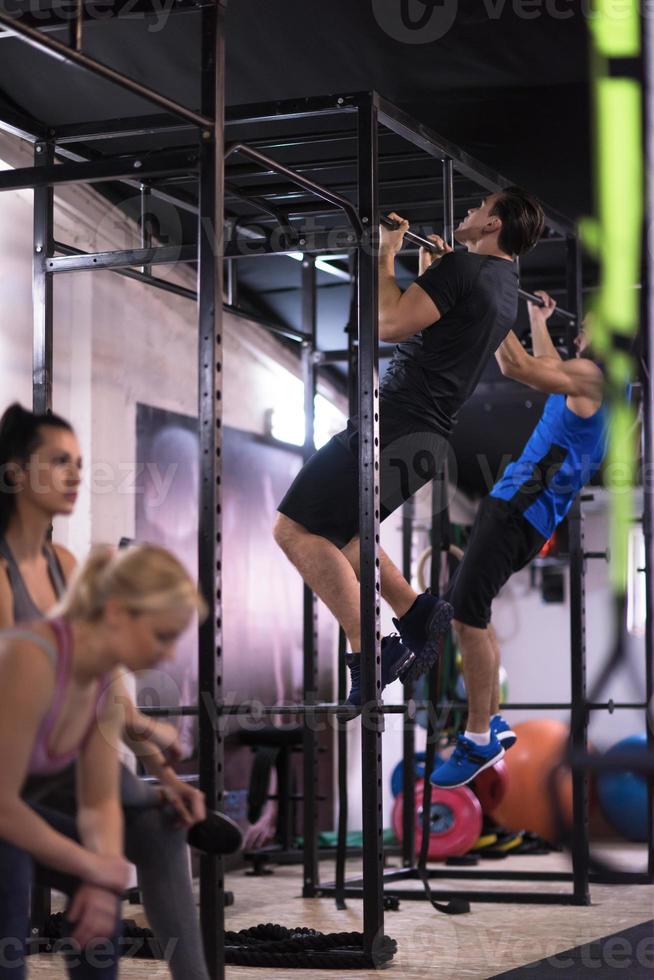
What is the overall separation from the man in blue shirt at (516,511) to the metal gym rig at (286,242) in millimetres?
369

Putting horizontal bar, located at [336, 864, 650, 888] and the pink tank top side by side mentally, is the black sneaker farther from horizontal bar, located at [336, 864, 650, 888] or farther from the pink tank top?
horizontal bar, located at [336, 864, 650, 888]

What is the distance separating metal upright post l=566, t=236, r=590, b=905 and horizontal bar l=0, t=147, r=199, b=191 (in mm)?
2814

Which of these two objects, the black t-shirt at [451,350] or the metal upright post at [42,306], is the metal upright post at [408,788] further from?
the metal upright post at [42,306]

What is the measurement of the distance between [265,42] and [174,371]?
7.16 ft

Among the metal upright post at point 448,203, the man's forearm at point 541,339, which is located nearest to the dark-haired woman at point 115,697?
the metal upright post at point 448,203

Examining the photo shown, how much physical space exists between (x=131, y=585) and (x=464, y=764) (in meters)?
3.16

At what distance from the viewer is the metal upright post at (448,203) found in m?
4.49

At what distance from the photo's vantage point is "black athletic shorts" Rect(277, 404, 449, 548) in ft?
12.9

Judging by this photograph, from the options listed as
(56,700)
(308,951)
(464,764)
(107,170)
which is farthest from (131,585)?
(464,764)

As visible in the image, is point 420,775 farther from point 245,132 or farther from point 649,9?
point 649,9

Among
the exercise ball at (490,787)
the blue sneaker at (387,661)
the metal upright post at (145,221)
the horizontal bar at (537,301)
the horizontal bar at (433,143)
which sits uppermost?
the horizontal bar at (433,143)

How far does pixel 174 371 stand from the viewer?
635 centimetres

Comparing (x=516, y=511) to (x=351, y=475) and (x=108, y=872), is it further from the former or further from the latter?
(x=108, y=872)

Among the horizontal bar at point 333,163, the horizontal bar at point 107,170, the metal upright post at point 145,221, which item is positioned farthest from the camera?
the horizontal bar at point 333,163
